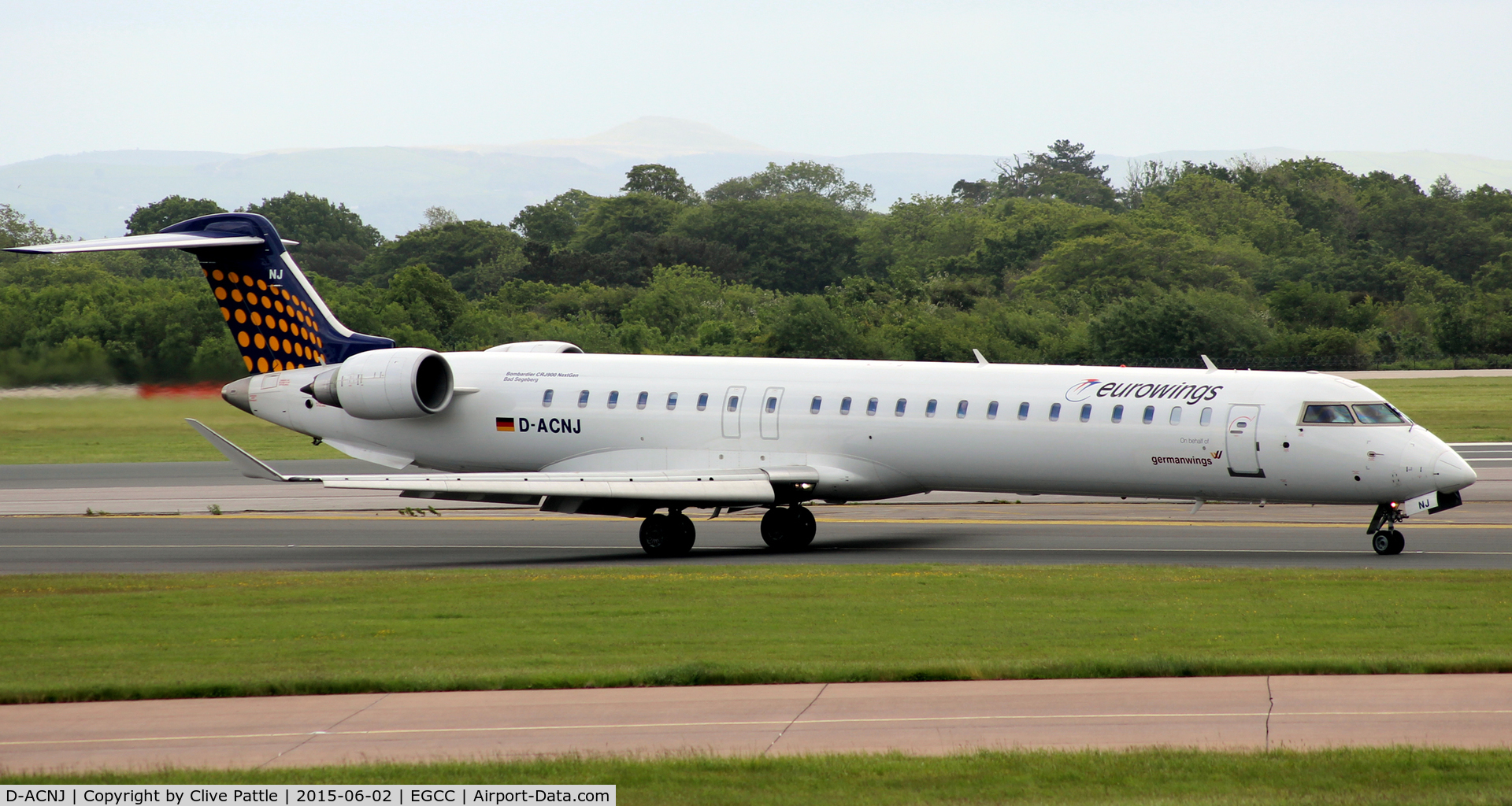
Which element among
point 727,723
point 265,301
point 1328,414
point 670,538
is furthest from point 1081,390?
point 265,301

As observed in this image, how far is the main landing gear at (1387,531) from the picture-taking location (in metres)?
22.7

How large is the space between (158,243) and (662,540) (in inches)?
411

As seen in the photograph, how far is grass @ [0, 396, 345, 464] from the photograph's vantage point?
105 ft

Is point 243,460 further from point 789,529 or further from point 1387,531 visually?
point 1387,531

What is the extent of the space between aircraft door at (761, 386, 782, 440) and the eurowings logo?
4.83 m

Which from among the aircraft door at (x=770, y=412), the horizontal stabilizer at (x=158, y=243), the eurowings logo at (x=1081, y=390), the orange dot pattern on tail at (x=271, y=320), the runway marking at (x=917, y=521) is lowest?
the runway marking at (x=917, y=521)

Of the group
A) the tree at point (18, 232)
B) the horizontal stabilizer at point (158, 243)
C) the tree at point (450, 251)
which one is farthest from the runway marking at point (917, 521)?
the tree at point (18, 232)

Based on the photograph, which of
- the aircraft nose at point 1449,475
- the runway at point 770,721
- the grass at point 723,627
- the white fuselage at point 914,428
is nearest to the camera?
the runway at point 770,721

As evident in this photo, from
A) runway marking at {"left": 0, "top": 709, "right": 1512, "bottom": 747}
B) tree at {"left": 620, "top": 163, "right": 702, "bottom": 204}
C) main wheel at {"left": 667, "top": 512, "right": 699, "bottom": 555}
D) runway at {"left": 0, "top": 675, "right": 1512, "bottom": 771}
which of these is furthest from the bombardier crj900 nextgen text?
tree at {"left": 620, "top": 163, "right": 702, "bottom": 204}

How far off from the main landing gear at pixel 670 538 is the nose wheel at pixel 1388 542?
10.6m

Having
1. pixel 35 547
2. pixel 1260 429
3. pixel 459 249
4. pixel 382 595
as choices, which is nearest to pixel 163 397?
pixel 35 547

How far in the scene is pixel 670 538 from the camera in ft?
81.4

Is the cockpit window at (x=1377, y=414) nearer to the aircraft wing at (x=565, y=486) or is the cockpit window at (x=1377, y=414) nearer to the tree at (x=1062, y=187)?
the aircraft wing at (x=565, y=486)

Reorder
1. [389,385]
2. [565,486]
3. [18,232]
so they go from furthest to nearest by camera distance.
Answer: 1. [18,232]
2. [389,385]
3. [565,486]
